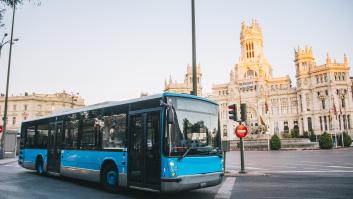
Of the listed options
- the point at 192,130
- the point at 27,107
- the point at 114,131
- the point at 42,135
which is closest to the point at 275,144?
the point at 42,135

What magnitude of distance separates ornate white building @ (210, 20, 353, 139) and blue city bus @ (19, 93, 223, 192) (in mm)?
62098

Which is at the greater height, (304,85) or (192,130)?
(304,85)

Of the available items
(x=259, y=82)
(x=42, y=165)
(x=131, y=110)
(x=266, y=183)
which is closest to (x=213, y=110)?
(x=131, y=110)

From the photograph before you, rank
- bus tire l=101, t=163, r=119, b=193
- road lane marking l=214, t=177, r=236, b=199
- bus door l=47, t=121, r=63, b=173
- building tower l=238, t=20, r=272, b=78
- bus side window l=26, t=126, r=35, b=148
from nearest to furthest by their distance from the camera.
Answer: road lane marking l=214, t=177, r=236, b=199
bus tire l=101, t=163, r=119, b=193
bus door l=47, t=121, r=63, b=173
bus side window l=26, t=126, r=35, b=148
building tower l=238, t=20, r=272, b=78

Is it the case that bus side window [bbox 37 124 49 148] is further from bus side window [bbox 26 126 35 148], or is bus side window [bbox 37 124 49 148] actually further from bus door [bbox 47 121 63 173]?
bus side window [bbox 26 126 35 148]

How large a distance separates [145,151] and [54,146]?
6474 millimetres

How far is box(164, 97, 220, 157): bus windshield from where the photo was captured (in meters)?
7.55

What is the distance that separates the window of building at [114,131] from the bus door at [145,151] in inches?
17.2

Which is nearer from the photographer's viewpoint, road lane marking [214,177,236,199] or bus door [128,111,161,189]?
bus door [128,111,161,189]

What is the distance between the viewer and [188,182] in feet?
24.9

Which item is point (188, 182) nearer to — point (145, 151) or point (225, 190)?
point (145, 151)

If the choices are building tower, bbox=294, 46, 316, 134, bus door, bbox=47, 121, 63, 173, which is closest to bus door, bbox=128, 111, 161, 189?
bus door, bbox=47, 121, 63, 173

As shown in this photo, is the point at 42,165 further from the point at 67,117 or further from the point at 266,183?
the point at 266,183

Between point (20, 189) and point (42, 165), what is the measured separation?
14.3ft
